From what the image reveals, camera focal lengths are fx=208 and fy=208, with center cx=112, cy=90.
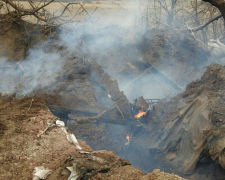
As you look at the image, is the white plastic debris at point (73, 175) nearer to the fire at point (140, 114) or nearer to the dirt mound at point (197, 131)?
the dirt mound at point (197, 131)

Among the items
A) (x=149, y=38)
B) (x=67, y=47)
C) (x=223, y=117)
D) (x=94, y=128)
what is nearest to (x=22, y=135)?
(x=94, y=128)

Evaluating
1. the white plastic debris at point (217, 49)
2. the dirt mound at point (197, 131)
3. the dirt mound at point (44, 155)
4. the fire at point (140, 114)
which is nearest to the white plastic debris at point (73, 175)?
the dirt mound at point (44, 155)

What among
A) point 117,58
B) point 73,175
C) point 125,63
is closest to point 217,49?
point 125,63

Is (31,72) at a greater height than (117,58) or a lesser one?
lesser

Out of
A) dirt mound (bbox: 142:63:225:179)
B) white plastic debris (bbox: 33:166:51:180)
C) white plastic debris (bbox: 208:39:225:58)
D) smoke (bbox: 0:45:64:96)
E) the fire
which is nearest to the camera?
white plastic debris (bbox: 33:166:51:180)

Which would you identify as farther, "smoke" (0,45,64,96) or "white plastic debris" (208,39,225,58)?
"white plastic debris" (208,39,225,58)

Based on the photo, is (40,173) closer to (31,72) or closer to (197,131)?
(197,131)

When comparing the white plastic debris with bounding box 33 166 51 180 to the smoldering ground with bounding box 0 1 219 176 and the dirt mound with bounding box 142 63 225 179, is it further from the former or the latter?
the smoldering ground with bounding box 0 1 219 176

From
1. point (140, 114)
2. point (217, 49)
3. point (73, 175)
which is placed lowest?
point (140, 114)

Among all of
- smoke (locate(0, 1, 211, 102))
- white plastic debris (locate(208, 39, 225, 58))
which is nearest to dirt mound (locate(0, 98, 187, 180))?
smoke (locate(0, 1, 211, 102))

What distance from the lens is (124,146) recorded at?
5.92 m

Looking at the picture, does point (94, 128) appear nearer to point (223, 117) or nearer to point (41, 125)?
point (41, 125)

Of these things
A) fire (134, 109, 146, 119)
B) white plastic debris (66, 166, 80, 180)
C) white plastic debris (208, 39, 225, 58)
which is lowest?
fire (134, 109, 146, 119)

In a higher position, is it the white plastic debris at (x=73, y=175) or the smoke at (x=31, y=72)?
the smoke at (x=31, y=72)
